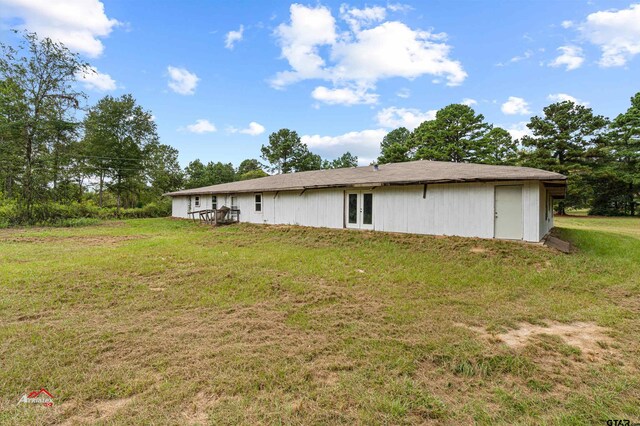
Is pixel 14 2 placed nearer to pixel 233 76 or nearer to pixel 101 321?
pixel 233 76

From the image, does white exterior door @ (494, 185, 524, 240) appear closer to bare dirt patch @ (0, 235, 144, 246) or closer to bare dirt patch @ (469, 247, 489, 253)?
bare dirt patch @ (469, 247, 489, 253)

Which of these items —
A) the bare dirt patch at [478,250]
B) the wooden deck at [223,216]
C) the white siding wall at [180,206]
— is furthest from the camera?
the white siding wall at [180,206]

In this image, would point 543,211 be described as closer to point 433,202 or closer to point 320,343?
point 433,202

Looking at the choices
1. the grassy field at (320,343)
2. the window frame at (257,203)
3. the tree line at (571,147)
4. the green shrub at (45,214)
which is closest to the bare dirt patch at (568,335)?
the grassy field at (320,343)

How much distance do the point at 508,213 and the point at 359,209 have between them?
16.5 ft

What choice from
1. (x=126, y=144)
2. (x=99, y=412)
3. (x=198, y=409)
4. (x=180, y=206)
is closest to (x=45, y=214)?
(x=180, y=206)

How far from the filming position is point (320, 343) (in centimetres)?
311

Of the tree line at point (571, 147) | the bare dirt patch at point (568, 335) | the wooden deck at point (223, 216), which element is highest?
the tree line at point (571, 147)

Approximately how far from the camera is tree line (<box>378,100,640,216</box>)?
2511cm

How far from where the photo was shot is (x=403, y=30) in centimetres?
1218

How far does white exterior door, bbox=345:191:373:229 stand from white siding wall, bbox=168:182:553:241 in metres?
0.22

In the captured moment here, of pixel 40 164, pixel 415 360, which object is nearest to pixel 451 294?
pixel 415 360

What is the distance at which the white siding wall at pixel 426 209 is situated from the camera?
8234mm

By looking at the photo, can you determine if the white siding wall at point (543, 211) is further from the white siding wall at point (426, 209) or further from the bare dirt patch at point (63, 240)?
the bare dirt patch at point (63, 240)
